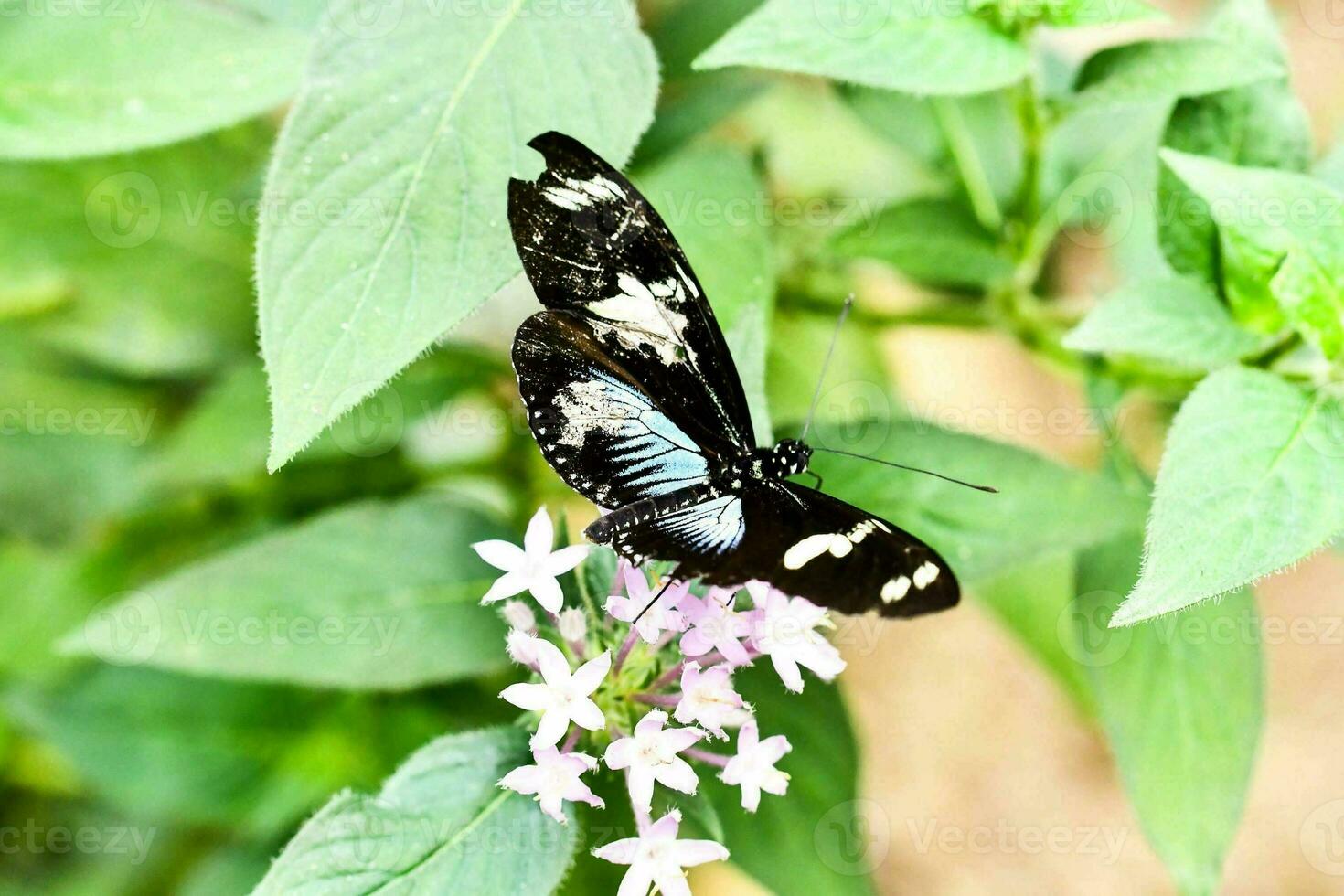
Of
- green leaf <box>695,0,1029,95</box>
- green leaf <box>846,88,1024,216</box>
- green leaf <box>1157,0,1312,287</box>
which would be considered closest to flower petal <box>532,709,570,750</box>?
green leaf <box>695,0,1029,95</box>

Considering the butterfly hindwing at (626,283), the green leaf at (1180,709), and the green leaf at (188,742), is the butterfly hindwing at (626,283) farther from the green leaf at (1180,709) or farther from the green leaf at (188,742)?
the green leaf at (188,742)

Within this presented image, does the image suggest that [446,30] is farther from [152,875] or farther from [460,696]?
[152,875]

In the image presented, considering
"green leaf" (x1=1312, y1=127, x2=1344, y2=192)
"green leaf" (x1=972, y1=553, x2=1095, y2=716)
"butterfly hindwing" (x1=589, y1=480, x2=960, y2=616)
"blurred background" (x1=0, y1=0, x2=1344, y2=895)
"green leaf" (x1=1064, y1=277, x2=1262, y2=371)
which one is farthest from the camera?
"green leaf" (x1=972, y1=553, x2=1095, y2=716)

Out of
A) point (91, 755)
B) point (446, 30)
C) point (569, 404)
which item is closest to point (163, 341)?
point (91, 755)

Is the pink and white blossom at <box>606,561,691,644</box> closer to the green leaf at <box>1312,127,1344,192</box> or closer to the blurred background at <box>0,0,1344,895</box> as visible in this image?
the blurred background at <box>0,0,1344,895</box>

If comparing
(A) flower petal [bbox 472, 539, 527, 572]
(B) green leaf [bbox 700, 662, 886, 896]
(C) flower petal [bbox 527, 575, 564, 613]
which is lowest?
(B) green leaf [bbox 700, 662, 886, 896]

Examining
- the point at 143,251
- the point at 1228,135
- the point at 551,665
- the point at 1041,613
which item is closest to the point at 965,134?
the point at 1228,135

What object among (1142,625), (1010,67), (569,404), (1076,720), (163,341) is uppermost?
(1010,67)
